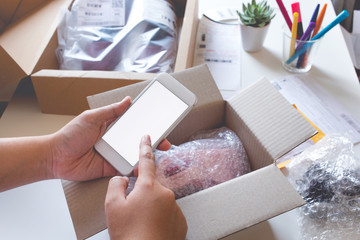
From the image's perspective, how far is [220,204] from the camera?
1.35ft

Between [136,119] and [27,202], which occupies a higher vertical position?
[136,119]

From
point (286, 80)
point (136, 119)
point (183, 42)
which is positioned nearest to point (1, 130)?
point (136, 119)

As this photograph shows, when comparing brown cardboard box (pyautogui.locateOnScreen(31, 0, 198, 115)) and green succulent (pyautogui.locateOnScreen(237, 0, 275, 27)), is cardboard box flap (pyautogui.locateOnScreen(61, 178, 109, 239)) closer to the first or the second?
brown cardboard box (pyautogui.locateOnScreen(31, 0, 198, 115))

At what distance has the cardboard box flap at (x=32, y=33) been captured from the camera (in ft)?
2.15

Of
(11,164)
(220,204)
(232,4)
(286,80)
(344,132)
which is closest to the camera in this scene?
(220,204)

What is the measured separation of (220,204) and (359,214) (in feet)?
0.87

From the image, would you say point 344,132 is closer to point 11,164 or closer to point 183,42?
point 183,42

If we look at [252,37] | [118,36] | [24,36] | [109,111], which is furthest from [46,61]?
[252,37]

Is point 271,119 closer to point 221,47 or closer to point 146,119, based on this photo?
point 146,119

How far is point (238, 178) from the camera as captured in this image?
17.2 inches

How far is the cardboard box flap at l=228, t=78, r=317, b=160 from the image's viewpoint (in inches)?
18.4

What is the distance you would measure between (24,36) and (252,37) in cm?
60

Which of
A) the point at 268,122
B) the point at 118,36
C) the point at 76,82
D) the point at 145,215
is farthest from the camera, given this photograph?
the point at 118,36

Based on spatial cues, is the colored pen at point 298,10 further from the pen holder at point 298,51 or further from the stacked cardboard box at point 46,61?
the stacked cardboard box at point 46,61
